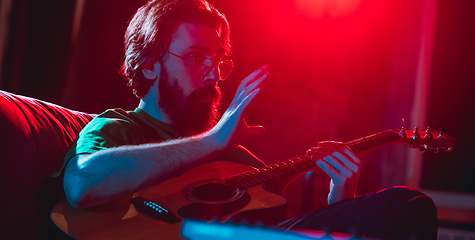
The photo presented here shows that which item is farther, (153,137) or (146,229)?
(153,137)

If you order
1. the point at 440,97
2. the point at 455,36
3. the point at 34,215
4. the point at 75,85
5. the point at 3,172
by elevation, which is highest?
the point at 455,36

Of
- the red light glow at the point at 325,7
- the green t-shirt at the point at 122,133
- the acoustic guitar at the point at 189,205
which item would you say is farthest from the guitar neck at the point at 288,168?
the red light glow at the point at 325,7

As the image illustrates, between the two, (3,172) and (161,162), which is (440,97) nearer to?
(161,162)

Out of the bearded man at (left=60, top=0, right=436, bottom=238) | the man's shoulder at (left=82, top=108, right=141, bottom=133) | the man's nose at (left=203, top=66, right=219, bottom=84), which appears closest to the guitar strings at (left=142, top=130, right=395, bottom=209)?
the bearded man at (left=60, top=0, right=436, bottom=238)

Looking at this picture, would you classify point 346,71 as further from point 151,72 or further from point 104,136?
point 104,136

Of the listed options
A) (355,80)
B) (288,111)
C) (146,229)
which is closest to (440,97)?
(355,80)

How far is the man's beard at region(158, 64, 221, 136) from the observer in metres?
1.43

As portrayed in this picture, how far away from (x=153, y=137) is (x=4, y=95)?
580 millimetres

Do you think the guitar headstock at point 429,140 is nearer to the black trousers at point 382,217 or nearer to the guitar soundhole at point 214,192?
the black trousers at point 382,217

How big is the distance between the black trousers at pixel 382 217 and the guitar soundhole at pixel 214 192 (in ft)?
0.77

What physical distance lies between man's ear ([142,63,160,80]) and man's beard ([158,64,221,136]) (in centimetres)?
4

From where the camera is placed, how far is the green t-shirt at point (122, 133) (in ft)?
3.14

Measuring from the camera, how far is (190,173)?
48.5 inches

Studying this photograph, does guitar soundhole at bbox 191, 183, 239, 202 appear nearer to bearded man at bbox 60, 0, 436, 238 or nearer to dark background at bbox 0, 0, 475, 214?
bearded man at bbox 60, 0, 436, 238
